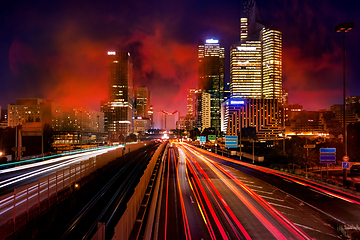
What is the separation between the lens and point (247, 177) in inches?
1182

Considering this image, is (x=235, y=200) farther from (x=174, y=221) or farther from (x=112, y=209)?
(x=112, y=209)

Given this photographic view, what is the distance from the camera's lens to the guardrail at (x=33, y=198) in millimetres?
11312

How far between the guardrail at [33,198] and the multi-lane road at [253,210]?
7.83 meters

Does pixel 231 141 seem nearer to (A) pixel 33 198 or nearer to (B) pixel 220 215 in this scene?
(B) pixel 220 215

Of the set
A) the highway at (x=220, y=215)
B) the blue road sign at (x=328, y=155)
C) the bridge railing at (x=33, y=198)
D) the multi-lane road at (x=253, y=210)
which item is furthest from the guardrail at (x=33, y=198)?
the blue road sign at (x=328, y=155)

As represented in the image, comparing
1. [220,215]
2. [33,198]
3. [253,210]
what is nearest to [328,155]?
[253,210]

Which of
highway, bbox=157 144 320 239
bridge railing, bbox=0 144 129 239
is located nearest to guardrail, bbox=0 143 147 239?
bridge railing, bbox=0 144 129 239

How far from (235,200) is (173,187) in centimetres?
736

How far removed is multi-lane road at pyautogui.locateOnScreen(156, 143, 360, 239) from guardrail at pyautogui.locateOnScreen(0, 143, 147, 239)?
7827 millimetres

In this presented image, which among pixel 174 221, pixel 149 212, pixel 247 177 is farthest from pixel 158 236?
pixel 247 177

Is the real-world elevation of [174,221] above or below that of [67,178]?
below

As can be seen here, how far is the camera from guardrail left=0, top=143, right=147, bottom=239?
37.1 ft

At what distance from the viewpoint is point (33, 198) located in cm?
1366

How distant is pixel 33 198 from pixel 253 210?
50.1ft
